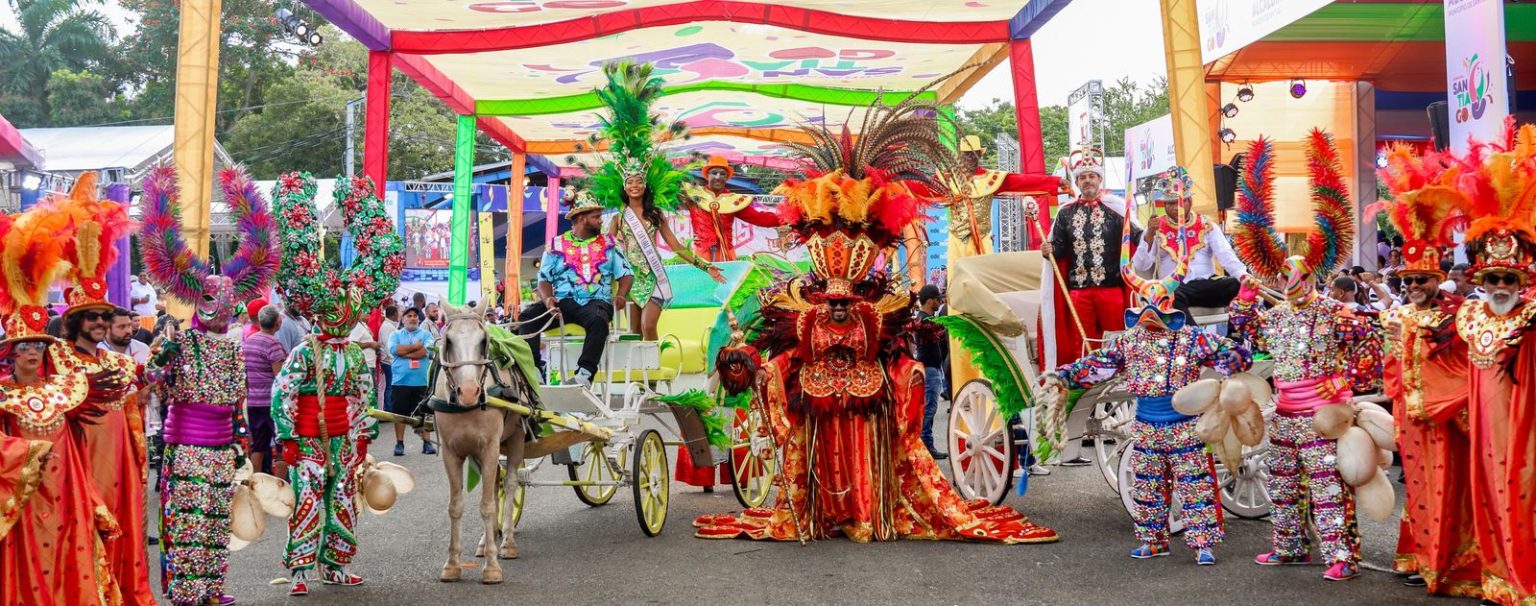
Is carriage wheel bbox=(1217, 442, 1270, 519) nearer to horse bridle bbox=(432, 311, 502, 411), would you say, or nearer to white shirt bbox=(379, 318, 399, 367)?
horse bridle bbox=(432, 311, 502, 411)

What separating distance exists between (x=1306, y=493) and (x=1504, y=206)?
2000mm

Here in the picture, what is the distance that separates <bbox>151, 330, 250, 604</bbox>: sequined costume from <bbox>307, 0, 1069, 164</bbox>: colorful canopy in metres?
9.93

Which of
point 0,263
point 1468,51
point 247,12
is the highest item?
point 247,12

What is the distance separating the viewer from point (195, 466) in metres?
7.43

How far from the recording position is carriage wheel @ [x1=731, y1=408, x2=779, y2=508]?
10.5 meters

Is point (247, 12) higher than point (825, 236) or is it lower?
higher

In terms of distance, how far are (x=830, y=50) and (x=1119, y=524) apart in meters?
13.2

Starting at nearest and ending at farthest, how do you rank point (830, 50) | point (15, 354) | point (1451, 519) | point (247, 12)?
point (15, 354) → point (1451, 519) → point (830, 50) → point (247, 12)

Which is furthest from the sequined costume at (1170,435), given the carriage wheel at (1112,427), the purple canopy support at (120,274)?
the purple canopy support at (120,274)

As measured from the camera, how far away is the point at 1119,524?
9969mm

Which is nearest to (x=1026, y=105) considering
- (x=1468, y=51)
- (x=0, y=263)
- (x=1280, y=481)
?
(x=1468, y=51)

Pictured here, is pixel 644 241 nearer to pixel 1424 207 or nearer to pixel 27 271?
pixel 27 271

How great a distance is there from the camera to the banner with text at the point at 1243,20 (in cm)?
1995

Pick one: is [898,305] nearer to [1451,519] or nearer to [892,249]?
[892,249]
